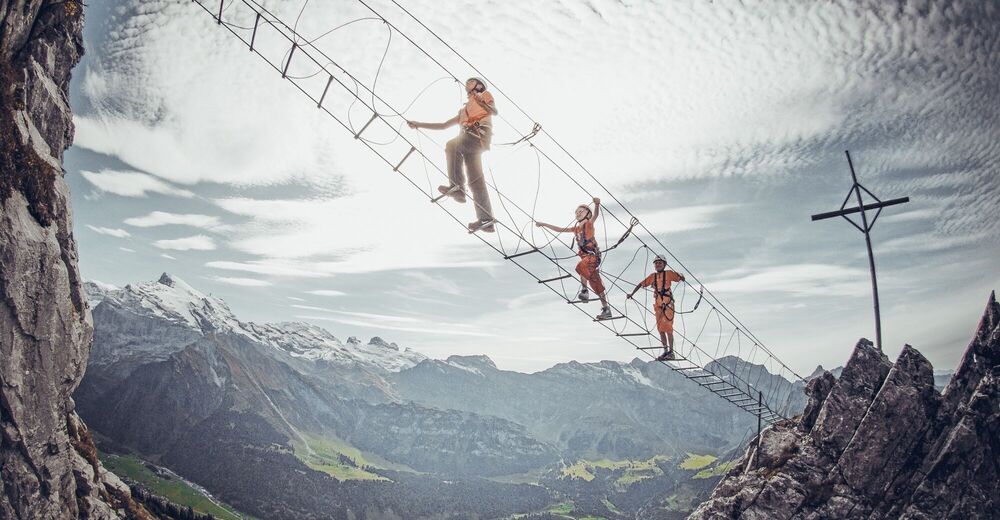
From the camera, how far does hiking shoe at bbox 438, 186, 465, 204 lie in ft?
55.6

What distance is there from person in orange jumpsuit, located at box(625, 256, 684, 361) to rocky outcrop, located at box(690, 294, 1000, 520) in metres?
22.0

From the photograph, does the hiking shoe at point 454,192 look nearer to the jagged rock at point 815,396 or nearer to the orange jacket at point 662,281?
the orange jacket at point 662,281

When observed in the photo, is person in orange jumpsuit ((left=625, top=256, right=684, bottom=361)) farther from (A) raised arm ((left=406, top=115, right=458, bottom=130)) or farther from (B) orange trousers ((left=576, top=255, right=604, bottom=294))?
(A) raised arm ((left=406, top=115, right=458, bottom=130))

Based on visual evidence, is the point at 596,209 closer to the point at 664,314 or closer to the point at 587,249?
A: the point at 587,249

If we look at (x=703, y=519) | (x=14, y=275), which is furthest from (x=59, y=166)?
(x=703, y=519)

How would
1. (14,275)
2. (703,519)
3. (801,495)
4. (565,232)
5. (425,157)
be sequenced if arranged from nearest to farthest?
(425,157) < (565,232) < (801,495) < (703,519) < (14,275)

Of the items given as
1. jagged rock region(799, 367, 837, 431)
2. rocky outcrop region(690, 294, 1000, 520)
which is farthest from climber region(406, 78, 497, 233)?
jagged rock region(799, 367, 837, 431)

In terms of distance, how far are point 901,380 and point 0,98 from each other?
9222cm

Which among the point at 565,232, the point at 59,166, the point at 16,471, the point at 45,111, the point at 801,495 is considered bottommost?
the point at 16,471

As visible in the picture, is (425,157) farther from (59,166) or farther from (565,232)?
(59,166)

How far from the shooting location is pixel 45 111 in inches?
2388

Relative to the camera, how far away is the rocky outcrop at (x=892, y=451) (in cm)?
3506

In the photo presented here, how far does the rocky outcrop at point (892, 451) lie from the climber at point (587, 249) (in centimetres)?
2865

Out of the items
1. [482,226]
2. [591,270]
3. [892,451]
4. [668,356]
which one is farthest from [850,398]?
[482,226]
